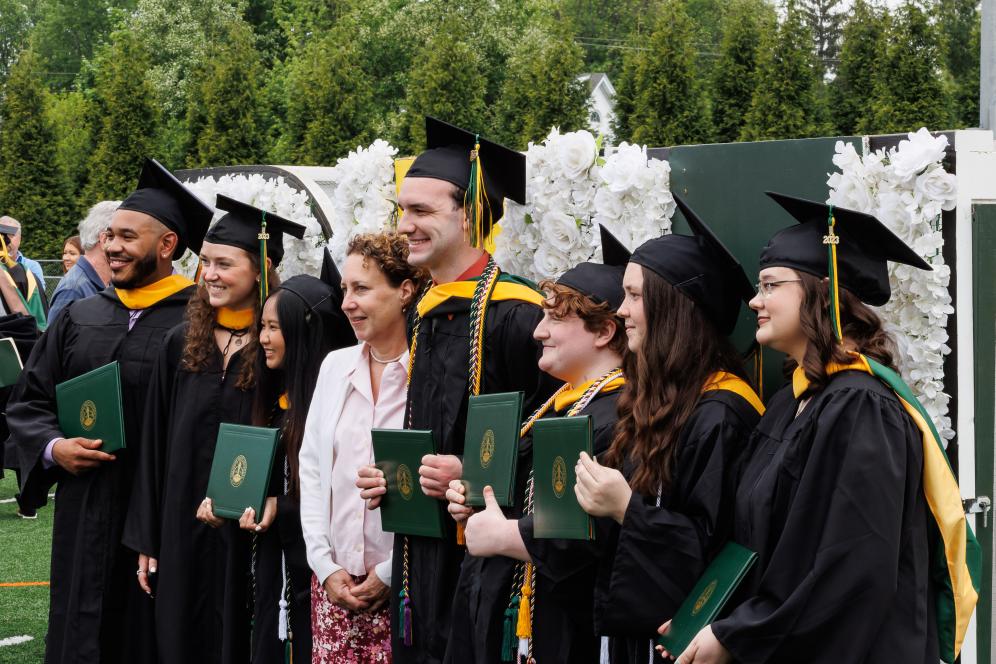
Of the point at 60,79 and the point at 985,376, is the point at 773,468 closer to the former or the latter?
the point at 985,376

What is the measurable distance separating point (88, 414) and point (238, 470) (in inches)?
42.9

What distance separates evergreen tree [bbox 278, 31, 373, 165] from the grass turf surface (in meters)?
10.7

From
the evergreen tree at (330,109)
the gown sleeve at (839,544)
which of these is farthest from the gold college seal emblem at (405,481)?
the evergreen tree at (330,109)

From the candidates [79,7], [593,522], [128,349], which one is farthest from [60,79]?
[593,522]

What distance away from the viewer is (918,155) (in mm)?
3393

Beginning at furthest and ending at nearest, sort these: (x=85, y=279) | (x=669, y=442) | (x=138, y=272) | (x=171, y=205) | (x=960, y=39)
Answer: (x=960, y=39)
(x=85, y=279)
(x=171, y=205)
(x=138, y=272)
(x=669, y=442)

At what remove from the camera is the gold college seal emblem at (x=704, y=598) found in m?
2.97

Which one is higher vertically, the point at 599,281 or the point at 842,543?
the point at 599,281

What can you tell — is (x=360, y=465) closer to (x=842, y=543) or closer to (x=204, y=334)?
(x=204, y=334)

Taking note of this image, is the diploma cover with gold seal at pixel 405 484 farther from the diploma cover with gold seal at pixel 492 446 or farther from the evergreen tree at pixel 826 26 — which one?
the evergreen tree at pixel 826 26

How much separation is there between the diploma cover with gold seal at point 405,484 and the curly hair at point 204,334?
3.57 feet

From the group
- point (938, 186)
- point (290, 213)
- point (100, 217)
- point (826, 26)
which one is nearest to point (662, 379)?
point (938, 186)

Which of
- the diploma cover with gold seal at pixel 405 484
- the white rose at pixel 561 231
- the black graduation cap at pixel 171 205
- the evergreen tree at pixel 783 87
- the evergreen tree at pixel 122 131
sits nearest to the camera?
the diploma cover with gold seal at pixel 405 484

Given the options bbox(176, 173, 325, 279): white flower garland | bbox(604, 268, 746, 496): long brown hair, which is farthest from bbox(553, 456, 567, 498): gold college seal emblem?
bbox(176, 173, 325, 279): white flower garland
